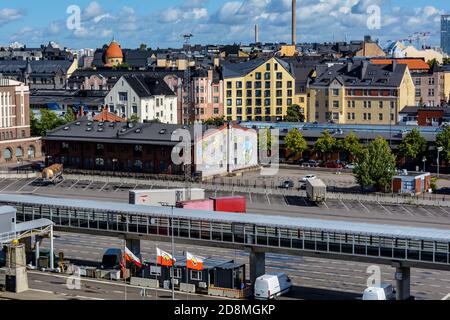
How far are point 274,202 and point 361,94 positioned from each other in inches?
1511

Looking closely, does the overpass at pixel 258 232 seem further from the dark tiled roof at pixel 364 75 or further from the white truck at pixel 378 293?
the dark tiled roof at pixel 364 75

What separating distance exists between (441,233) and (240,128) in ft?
146

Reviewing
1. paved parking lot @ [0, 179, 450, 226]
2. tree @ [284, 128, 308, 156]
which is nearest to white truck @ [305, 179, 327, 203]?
paved parking lot @ [0, 179, 450, 226]

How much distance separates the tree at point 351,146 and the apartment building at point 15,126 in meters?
30.1

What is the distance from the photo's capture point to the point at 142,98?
9831cm

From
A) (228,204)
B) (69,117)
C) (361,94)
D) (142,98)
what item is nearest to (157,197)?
(228,204)

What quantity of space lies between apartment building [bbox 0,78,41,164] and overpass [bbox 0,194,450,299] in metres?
43.7

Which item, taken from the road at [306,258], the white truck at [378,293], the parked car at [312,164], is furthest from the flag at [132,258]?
the parked car at [312,164]

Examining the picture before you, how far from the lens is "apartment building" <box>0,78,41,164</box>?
291 feet

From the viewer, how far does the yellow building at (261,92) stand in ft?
345

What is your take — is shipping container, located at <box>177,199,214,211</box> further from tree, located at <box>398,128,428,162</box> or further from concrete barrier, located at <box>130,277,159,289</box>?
tree, located at <box>398,128,428,162</box>
